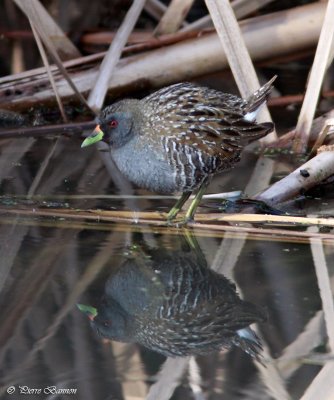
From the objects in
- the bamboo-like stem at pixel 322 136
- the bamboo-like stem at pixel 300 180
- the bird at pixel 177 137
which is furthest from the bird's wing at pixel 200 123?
the bamboo-like stem at pixel 322 136

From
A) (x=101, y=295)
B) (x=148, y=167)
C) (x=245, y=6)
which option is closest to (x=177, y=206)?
(x=148, y=167)

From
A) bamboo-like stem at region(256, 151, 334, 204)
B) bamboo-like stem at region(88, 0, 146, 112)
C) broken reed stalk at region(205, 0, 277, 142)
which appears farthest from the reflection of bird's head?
bamboo-like stem at region(88, 0, 146, 112)

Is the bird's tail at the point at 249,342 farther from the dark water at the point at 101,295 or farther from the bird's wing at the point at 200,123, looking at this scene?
the bird's wing at the point at 200,123

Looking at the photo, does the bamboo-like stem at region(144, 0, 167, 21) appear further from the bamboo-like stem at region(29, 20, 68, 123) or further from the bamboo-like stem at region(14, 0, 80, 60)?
the bamboo-like stem at region(29, 20, 68, 123)

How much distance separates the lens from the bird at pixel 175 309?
334 cm

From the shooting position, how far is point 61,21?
7.61 m

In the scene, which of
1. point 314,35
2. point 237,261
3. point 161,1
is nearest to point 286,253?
point 237,261

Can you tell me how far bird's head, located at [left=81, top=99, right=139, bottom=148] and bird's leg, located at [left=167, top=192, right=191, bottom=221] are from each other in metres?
0.40

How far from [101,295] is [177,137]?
1040 millimetres

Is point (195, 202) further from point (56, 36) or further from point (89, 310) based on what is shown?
point (56, 36)

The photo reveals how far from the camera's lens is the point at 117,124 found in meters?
4.59

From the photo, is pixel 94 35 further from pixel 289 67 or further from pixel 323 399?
pixel 323 399

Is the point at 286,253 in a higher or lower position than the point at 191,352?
higher

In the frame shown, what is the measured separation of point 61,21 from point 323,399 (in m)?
5.30
